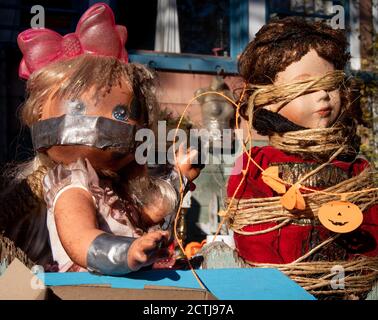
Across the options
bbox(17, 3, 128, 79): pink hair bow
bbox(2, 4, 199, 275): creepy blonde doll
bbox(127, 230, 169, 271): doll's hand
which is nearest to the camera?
bbox(127, 230, 169, 271): doll's hand

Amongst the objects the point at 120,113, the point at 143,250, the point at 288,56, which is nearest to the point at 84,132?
the point at 120,113

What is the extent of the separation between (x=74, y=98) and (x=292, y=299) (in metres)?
0.92

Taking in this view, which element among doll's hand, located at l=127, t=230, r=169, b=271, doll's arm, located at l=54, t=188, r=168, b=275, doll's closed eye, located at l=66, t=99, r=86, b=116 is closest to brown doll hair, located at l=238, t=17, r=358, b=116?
doll's closed eye, located at l=66, t=99, r=86, b=116

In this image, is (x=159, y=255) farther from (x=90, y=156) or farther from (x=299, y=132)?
(x=299, y=132)

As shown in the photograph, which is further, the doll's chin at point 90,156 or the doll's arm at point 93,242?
the doll's chin at point 90,156

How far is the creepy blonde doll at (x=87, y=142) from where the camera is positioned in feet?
5.53

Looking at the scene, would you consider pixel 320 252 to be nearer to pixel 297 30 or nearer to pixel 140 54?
pixel 297 30

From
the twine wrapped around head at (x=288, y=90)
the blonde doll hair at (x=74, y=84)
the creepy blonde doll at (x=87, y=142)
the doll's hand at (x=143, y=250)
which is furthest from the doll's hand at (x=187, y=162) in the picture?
the doll's hand at (x=143, y=250)

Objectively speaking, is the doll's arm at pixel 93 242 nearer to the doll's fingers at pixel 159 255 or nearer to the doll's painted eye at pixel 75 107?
the doll's fingers at pixel 159 255

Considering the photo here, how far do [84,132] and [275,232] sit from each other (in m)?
0.68

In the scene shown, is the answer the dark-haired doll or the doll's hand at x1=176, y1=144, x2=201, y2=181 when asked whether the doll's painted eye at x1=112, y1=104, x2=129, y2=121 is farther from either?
the dark-haired doll

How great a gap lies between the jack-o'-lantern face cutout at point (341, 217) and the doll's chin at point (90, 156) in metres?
0.62

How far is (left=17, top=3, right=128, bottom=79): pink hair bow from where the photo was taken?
1924 mm

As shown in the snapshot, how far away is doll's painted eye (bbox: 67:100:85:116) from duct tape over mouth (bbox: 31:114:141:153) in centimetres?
2
